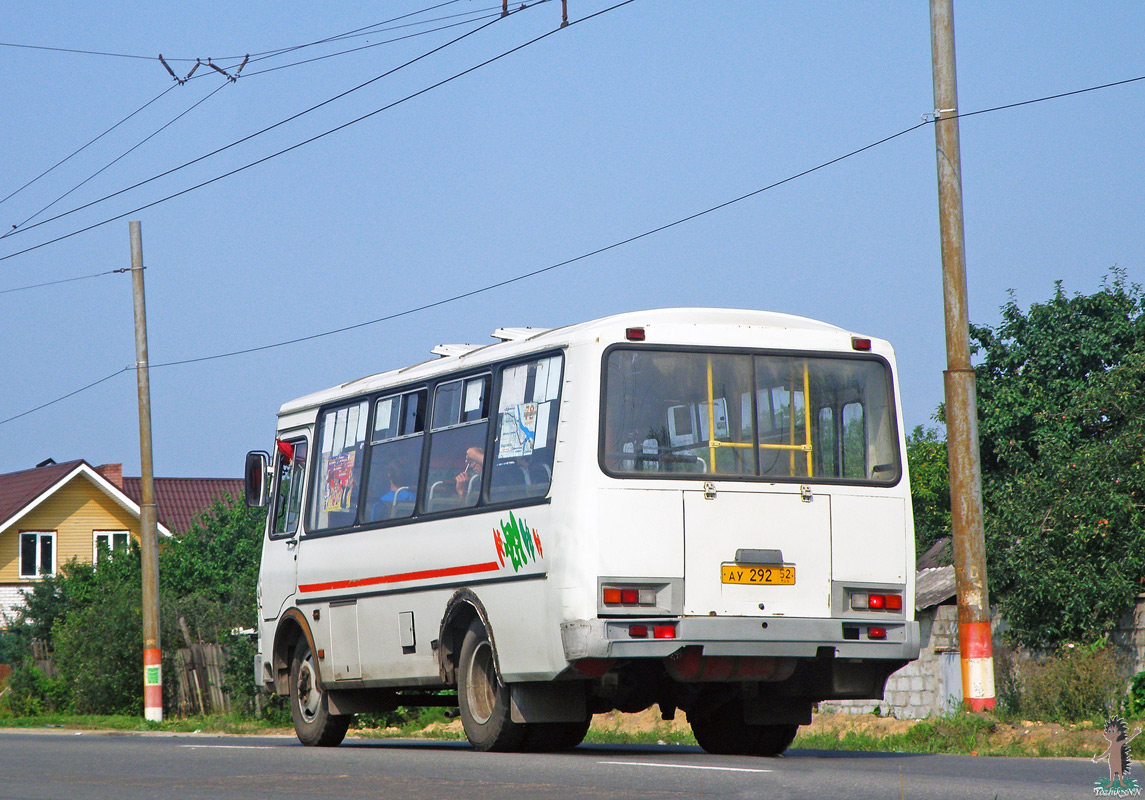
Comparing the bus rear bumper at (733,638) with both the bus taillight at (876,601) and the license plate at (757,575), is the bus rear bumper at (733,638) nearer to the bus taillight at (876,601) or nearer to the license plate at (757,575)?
the bus taillight at (876,601)

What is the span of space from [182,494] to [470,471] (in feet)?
171

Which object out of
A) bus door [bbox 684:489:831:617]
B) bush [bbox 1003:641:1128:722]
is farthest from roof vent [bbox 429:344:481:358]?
bush [bbox 1003:641:1128:722]

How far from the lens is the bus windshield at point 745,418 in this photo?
480 inches

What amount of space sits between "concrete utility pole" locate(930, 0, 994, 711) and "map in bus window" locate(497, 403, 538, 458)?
12.7 ft

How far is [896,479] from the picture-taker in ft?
41.7

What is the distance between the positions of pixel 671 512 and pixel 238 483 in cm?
5465

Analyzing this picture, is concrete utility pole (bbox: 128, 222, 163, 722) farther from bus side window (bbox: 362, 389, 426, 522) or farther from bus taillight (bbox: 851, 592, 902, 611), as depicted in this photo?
bus taillight (bbox: 851, 592, 902, 611)

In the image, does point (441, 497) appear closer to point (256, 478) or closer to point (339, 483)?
point (339, 483)

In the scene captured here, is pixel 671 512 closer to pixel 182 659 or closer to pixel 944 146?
pixel 944 146

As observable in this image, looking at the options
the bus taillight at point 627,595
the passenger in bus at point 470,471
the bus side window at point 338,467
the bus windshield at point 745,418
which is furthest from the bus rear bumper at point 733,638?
the bus side window at point 338,467

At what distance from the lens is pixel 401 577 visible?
1443 centimetres

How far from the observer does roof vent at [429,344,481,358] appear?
46.8 ft

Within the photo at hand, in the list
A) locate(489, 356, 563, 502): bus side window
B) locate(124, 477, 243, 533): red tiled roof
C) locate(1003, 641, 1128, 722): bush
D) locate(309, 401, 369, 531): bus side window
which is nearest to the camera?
locate(489, 356, 563, 502): bus side window

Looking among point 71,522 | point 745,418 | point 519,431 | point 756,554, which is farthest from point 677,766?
point 71,522
